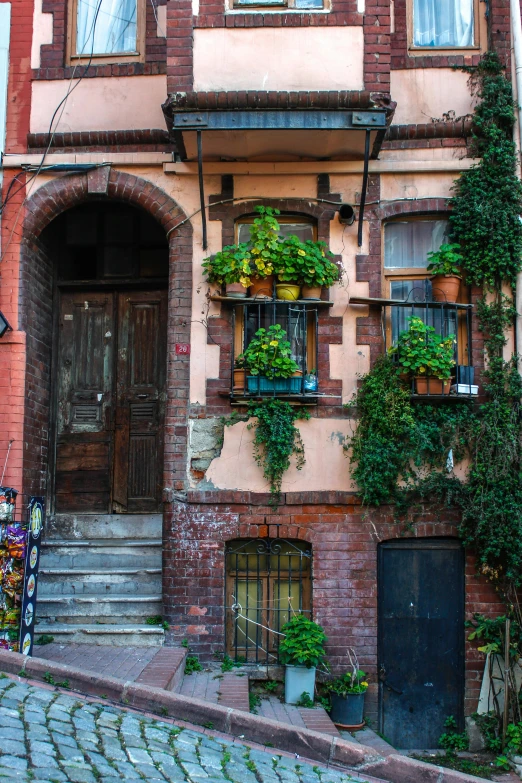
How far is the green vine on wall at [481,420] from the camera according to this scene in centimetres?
783

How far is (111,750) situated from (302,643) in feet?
8.81

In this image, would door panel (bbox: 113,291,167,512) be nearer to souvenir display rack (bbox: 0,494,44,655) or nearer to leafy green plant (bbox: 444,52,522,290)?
souvenir display rack (bbox: 0,494,44,655)

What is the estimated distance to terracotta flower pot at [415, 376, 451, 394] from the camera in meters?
7.96

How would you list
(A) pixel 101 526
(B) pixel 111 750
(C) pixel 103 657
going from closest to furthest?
(B) pixel 111 750, (C) pixel 103 657, (A) pixel 101 526

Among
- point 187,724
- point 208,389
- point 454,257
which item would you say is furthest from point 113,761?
point 454,257

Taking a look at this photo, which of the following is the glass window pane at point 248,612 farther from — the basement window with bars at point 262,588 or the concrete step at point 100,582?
the concrete step at point 100,582

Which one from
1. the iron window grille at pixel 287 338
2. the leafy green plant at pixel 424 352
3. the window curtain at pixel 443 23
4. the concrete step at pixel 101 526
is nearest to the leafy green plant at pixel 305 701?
the concrete step at pixel 101 526

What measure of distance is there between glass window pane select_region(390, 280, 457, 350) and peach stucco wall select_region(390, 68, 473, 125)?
1754mm

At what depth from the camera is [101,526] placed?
927 cm

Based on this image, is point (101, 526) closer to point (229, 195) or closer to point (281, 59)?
point (229, 195)

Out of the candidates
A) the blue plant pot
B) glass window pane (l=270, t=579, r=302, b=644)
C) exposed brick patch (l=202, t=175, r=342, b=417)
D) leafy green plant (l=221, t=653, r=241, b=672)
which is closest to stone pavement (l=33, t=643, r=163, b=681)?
leafy green plant (l=221, t=653, r=241, b=672)

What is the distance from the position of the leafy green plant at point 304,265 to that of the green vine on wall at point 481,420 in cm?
105

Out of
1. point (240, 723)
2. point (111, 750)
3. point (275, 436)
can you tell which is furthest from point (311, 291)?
point (111, 750)

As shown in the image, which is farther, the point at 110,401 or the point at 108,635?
the point at 110,401
